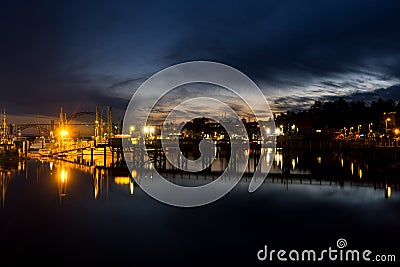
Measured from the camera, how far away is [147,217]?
12.3 metres

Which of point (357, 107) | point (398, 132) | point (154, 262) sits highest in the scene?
point (357, 107)

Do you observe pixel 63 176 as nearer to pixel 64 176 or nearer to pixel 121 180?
pixel 64 176

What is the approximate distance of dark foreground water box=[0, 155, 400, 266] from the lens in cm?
859

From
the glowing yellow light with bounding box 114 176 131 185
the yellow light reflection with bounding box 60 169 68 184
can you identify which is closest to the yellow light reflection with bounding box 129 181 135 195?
the glowing yellow light with bounding box 114 176 131 185

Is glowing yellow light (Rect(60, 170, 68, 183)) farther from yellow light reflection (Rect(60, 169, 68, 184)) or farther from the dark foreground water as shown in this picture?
the dark foreground water

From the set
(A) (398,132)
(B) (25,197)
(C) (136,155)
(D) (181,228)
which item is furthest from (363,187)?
(A) (398,132)

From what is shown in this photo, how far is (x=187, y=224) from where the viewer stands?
11312 millimetres

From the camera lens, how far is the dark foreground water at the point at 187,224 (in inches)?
338

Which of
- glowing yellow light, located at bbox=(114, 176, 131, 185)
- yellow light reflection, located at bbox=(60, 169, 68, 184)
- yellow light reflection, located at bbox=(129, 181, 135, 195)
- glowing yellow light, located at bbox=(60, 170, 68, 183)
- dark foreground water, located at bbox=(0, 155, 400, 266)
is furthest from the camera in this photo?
glowing yellow light, located at bbox=(60, 170, 68, 183)

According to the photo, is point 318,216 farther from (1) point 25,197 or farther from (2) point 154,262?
(1) point 25,197

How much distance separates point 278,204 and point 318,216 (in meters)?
2.22

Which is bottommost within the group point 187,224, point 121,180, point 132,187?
point 187,224

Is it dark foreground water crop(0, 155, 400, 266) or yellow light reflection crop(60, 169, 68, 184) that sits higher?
yellow light reflection crop(60, 169, 68, 184)

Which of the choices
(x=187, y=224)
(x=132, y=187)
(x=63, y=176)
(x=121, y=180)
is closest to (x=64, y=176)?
(x=63, y=176)
